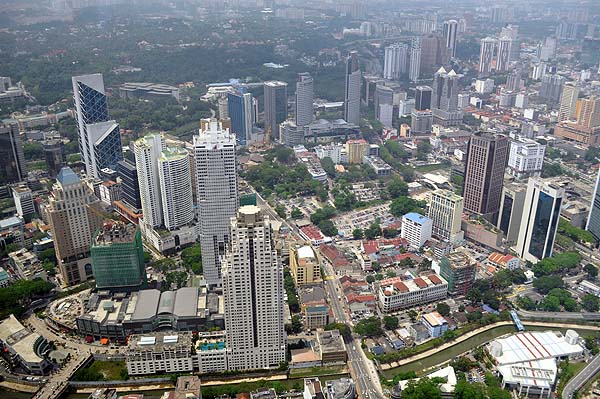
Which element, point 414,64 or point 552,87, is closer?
point 552,87

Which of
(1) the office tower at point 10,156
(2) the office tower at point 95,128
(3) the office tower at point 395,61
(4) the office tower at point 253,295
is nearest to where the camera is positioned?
(4) the office tower at point 253,295

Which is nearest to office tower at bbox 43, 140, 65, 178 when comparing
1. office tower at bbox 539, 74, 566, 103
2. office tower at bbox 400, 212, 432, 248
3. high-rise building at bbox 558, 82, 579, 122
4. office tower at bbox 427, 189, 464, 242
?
office tower at bbox 400, 212, 432, 248

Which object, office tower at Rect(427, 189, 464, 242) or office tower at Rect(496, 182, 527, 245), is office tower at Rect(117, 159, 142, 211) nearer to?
office tower at Rect(427, 189, 464, 242)

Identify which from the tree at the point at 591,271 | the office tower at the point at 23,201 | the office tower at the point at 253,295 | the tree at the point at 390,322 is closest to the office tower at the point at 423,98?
the tree at the point at 591,271

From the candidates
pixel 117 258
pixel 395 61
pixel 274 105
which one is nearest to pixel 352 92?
pixel 274 105

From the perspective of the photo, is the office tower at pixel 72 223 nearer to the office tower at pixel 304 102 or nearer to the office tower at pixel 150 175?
the office tower at pixel 150 175

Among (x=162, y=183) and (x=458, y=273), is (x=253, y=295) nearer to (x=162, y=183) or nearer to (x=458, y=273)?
(x=458, y=273)

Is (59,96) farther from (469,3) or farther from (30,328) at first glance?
(469,3)
